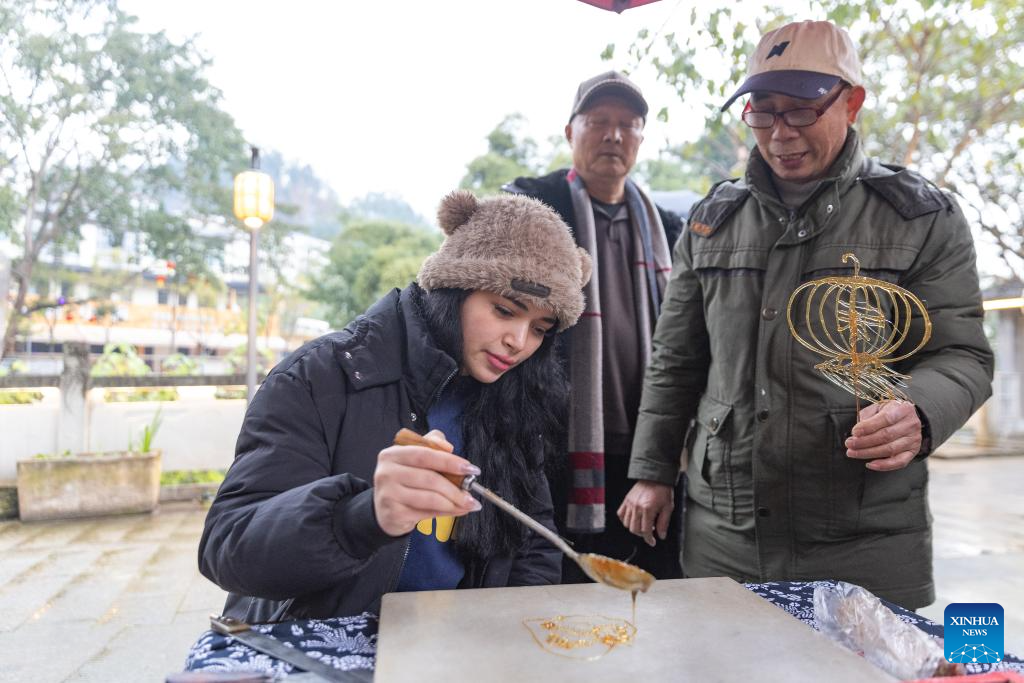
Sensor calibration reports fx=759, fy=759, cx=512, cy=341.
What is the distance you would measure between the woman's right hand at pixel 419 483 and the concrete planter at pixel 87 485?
21.2 feet

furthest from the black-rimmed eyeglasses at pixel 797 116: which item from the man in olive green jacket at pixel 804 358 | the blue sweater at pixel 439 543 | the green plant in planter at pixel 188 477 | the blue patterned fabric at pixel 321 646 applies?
the green plant in planter at pixel 188 477

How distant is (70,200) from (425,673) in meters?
7.57

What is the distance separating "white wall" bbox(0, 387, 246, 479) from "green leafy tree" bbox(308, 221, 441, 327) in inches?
188

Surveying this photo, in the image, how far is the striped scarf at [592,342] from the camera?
84.0 inches

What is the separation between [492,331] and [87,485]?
6258 mm

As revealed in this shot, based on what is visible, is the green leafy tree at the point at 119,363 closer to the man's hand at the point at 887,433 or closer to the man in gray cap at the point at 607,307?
the man in gray cap at the point at 607,307

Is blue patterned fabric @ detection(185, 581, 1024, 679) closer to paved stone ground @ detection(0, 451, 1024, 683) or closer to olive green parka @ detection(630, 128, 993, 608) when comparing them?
olive green parka @ detection(630, 128, 993, 608)

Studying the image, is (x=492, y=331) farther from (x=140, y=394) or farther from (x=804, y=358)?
(x=140, y=394)

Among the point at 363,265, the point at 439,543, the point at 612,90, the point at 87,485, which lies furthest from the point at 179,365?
the point at 439,543

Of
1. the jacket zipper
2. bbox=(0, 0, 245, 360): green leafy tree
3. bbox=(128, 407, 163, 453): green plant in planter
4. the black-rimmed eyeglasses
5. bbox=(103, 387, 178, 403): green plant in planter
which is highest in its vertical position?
bbox=(0, 0, 245, 360): green leafy tree

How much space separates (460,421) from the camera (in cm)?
151

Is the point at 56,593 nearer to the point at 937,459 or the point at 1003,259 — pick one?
the point at 1003,259

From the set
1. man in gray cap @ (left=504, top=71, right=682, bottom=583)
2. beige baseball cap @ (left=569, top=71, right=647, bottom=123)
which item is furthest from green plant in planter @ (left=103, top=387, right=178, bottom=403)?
beige baseball cap @ (left=569, top=71, right=647, bottom=123)

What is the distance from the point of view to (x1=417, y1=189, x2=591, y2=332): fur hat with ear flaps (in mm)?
1370
